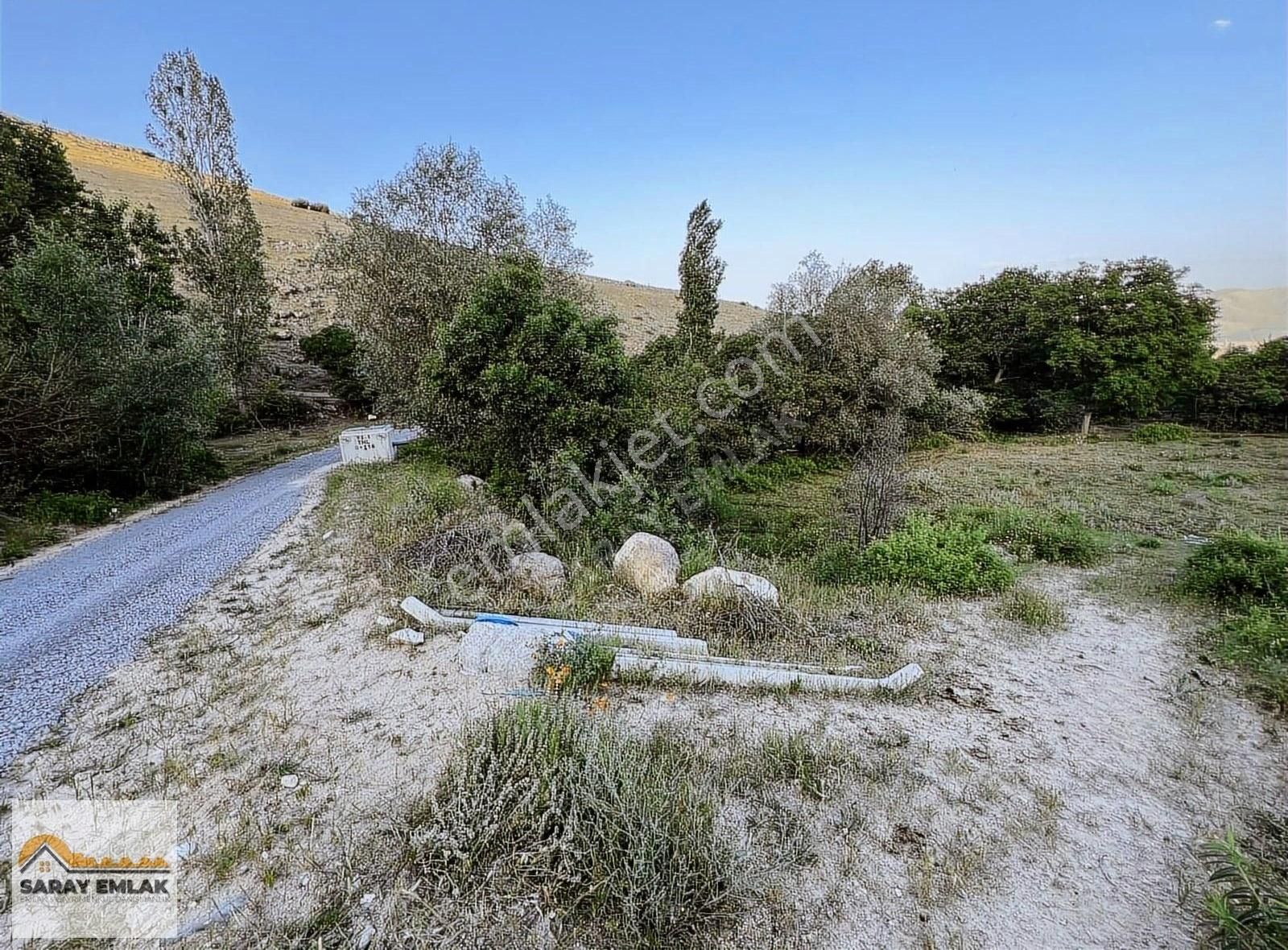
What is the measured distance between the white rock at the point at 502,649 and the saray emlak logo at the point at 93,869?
1915 mm

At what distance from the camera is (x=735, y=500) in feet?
38.2

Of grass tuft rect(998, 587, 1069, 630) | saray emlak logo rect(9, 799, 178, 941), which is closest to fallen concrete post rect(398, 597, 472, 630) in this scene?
saray emlak logo rect(9, 799, 178, 941)

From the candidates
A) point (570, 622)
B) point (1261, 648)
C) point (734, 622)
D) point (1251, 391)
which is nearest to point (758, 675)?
point (734, 622)

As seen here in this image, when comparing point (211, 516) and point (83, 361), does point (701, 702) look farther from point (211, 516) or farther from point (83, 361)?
point (83, 361)

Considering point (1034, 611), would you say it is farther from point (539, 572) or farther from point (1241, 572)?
point (539, 572)

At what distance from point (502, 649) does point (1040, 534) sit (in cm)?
788

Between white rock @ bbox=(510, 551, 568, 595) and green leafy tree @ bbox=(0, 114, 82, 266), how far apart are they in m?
14.3

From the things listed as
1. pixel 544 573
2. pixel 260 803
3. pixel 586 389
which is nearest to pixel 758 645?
pixel 544 573

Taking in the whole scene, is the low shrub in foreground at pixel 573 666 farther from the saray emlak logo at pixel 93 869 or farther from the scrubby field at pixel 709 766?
the saray emlak logo at pixel 93 869

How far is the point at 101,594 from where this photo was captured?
5762 mm

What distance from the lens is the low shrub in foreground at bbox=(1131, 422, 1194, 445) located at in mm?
19391

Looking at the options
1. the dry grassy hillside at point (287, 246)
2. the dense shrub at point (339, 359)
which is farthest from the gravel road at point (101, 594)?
the dry grassy hillside at point (287, 246)

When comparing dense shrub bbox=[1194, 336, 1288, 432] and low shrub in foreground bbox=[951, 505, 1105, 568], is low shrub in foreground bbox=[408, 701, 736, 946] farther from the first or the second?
→ dense shrub bbox=[1194, 336, 1288, 432]

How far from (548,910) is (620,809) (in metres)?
0.49
